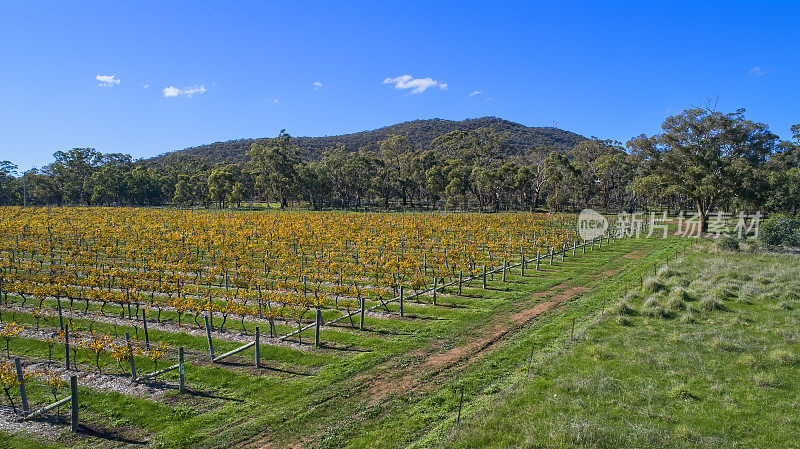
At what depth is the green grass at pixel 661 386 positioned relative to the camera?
8383 millimetres

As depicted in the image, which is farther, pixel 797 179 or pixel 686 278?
pixel 797 179

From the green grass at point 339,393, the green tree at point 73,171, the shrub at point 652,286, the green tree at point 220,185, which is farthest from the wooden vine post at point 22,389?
the green tree at point 73,171

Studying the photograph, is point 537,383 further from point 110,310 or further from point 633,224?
point 633,224

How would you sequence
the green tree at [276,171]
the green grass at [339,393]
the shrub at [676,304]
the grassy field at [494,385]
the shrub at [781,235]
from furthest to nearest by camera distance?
the green tree at [276,171]
the shrub at [781,235]
the shrub at [676,304]
the green grass at [339,393]
the grassy field at [494,385]

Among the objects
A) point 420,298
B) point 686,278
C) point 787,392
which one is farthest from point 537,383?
point 686,278

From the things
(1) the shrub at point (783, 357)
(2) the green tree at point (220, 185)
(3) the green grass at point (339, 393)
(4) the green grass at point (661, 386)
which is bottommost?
(3) the green grass at point (339, 393)

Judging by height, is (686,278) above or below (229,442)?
above

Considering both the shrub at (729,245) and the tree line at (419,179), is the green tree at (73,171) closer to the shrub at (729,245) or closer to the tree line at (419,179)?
the tree line at (419,179)

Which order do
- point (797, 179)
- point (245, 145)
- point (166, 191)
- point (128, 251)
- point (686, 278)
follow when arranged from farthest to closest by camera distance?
point (245, 145), point (166, 191), point (797, 179), point (128, 251), point (686, 278)

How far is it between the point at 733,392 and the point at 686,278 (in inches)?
541

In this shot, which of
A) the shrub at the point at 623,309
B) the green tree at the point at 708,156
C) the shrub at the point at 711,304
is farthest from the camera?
Answer: the green tree at the point at 708,156

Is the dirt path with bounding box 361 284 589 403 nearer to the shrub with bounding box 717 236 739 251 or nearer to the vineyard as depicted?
the vineyard

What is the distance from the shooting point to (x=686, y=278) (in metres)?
21.9

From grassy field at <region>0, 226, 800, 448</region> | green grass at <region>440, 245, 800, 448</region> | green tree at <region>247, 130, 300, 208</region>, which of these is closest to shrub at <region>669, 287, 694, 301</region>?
grassy field at <region>0, 226, 800, 448</region>
